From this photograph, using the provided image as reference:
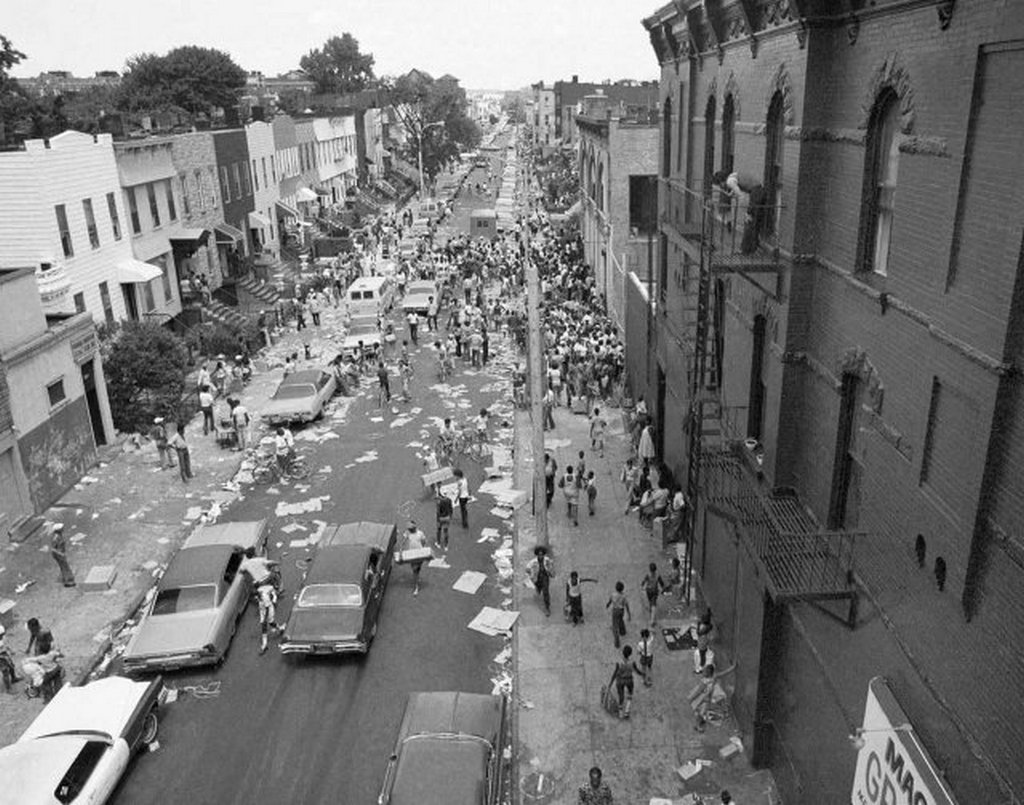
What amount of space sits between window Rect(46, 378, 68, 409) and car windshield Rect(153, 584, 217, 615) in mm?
8531

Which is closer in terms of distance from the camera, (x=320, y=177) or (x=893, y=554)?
(x=893, y=554)

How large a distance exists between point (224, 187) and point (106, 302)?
574 inches

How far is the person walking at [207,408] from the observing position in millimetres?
24203

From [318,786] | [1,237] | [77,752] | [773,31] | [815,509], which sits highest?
[773,31]

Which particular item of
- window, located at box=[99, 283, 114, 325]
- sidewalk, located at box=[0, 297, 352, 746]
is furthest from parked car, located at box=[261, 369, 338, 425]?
window, located at box=[99, 283, 114, 325]

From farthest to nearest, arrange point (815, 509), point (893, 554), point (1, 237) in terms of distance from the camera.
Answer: point (1, 237) → point (815, 509) → point (893, 554)

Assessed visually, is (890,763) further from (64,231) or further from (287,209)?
(287,209)

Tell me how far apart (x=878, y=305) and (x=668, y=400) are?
11.4 metres

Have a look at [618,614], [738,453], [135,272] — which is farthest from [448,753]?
[135,272]

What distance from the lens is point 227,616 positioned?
14.5 metres

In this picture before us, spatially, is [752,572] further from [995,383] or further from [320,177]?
[320,177]

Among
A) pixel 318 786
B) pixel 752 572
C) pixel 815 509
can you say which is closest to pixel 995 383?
pixel 815 509

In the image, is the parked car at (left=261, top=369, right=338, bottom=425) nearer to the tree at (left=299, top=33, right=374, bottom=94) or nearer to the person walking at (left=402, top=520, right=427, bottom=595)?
the person walking at (left=402, top=520, right=427, bottom=595)

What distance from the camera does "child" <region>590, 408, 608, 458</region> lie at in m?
22.6
